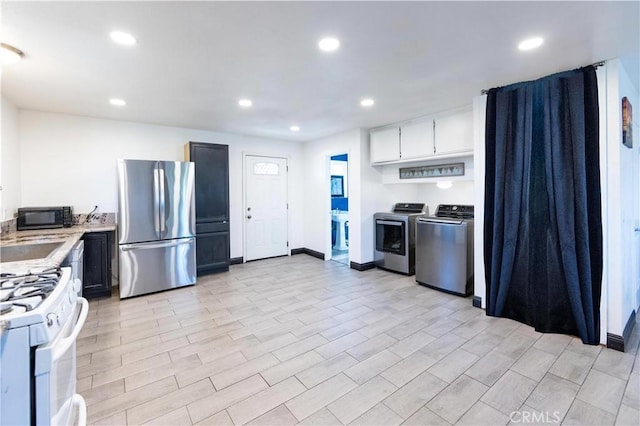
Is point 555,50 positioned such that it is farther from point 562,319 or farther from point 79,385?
point 79,385

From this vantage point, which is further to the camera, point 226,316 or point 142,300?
point 142,300

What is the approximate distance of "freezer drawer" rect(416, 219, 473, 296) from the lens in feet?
12.3

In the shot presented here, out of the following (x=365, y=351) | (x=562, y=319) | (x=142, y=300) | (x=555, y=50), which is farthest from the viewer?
(x=142, y=300)

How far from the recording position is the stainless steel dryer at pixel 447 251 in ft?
12.3

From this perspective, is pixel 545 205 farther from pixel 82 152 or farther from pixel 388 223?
pixel 82 152

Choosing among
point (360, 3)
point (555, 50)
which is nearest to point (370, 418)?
point (360, 3)

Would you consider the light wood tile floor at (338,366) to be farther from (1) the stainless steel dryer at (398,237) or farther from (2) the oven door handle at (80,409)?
(1) the stainless steel dryer at (398,237)

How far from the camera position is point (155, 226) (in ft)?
13.0

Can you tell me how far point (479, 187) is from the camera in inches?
131

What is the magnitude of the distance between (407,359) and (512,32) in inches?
98.7

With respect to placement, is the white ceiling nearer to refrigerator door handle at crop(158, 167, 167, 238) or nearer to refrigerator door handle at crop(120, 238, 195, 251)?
refrigerator door handle at crop(158, 167, 167, 238)

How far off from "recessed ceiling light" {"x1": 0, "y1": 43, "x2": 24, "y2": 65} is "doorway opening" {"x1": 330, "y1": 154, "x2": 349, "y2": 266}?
491 centimetres

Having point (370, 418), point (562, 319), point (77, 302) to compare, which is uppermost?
point (77, 302)

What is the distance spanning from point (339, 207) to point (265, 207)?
A: 7.09 ft
